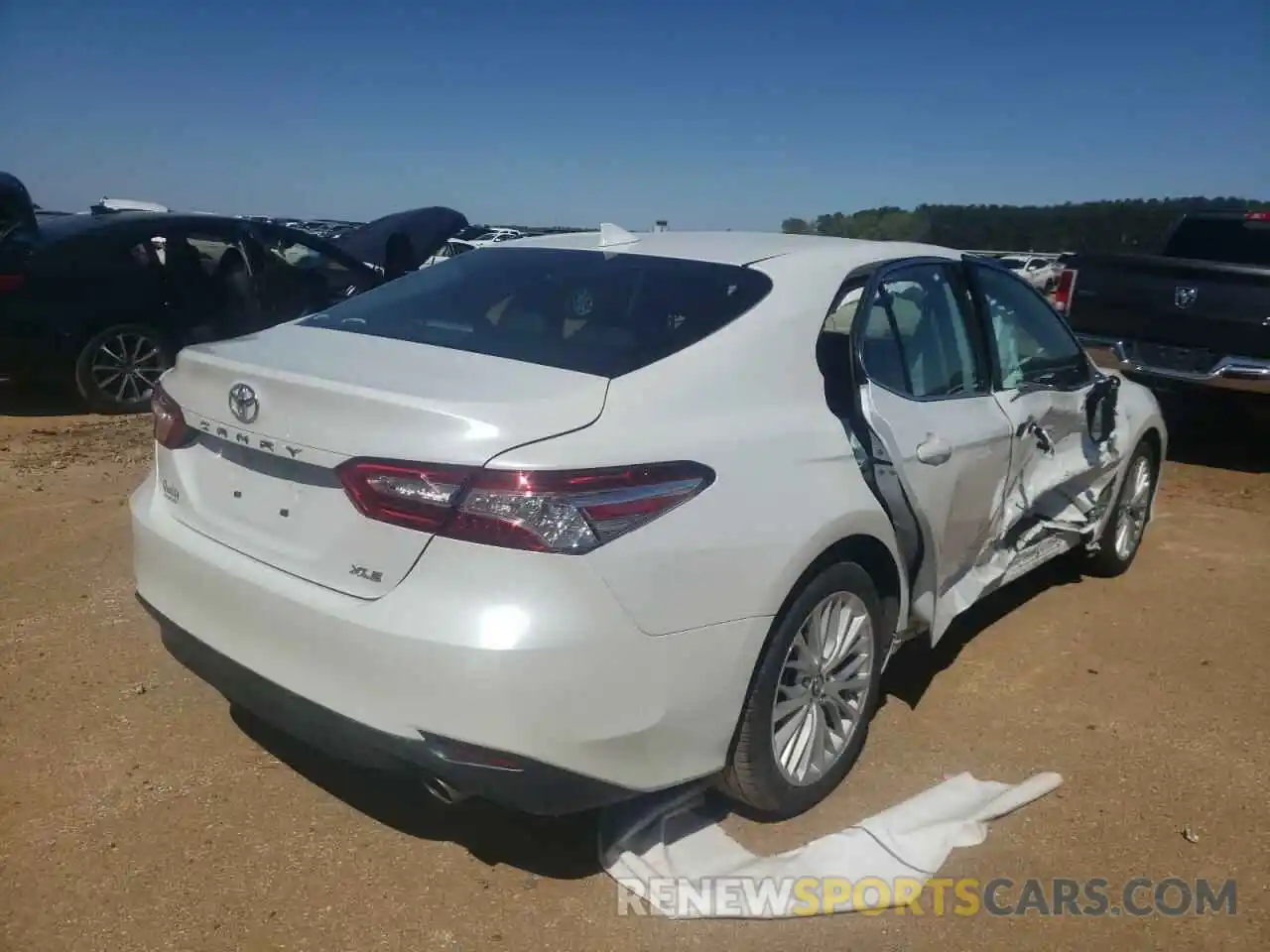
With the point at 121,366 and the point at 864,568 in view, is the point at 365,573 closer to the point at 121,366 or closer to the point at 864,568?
the point at 864,568

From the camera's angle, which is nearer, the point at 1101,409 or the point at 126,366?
the point at 1101,409

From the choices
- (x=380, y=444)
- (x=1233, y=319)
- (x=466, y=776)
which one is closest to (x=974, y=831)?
(x=466, y=776)

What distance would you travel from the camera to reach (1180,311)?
25.1 ft

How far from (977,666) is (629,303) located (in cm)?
215

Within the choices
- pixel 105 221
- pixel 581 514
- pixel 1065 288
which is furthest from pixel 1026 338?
pixel 105 221

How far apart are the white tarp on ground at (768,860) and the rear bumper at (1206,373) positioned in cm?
512

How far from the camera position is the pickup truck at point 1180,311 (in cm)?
734

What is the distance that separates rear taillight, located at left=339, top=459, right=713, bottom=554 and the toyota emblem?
0.37 meters

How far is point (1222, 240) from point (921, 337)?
22.4 ft

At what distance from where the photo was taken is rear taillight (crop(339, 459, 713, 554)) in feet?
7.17

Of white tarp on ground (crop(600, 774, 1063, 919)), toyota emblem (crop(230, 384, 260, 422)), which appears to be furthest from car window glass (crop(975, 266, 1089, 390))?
toyota emblem (crop(230, 384, 260, 422))

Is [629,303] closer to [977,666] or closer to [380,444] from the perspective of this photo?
[380,444]

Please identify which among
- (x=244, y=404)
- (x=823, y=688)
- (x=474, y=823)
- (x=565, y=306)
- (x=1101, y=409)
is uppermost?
(x=565, y=306)

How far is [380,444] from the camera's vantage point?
228cm
